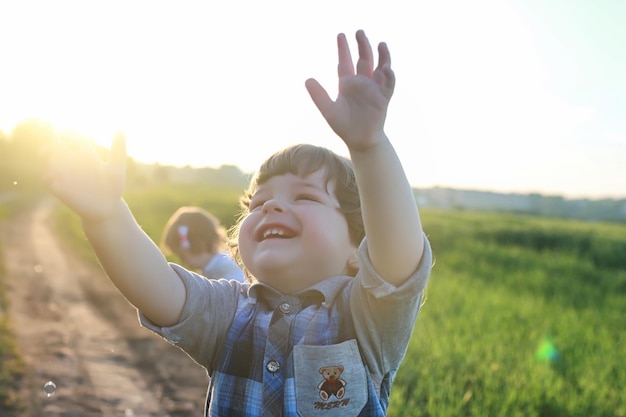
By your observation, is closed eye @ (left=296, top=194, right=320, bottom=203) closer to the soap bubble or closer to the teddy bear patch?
the teddy bear patch

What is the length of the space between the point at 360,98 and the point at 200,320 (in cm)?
76

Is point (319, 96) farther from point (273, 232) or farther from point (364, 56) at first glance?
point (273, 232)

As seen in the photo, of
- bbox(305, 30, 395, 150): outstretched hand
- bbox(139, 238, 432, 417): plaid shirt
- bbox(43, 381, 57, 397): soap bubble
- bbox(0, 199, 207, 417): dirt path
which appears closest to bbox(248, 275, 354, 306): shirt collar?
bbox(139, 238, 432, 417): plaid shirt

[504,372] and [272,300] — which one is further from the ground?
[272,300]

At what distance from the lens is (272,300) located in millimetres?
1831

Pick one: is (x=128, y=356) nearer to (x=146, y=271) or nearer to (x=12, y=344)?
(x=12, y=344)

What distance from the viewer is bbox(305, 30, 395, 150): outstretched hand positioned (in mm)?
1460

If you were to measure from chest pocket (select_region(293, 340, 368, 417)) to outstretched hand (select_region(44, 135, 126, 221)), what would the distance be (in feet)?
2.00

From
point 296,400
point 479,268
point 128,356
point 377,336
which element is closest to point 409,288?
point 377,336

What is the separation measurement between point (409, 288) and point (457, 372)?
3.87m

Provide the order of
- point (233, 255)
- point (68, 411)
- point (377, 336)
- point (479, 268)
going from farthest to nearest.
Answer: point (479, 268) < point (68, 411) < point (233, 255) < point (377, 336)

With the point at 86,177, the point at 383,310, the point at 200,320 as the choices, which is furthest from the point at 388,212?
the point at 86,177

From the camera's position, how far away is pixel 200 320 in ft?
5.87

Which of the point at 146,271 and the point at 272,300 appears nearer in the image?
the point at 146,271
